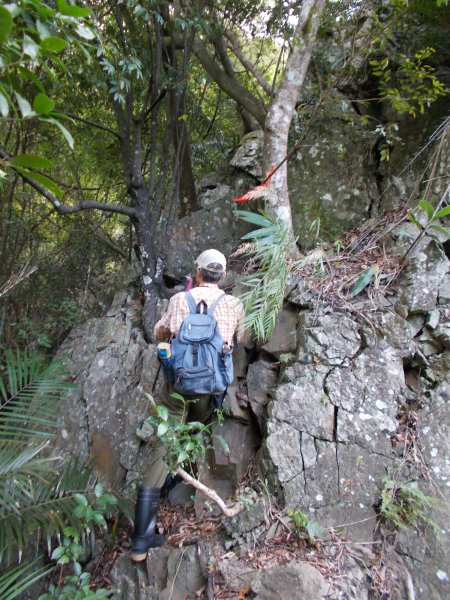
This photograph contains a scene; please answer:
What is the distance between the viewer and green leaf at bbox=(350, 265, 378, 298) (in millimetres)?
3742

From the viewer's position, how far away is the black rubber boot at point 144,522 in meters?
2.88

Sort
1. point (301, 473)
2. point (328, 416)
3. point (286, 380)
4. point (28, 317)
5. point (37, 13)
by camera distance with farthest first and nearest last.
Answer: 1. point (28, 317)
2. point (286, 380)
3. point (328, 416)
4. point (301, 473)
5. point (37, 13)

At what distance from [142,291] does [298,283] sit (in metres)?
1.89

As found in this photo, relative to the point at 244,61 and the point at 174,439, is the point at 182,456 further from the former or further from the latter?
the point at 244,61

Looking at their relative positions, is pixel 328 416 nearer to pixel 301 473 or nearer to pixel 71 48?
pixel 301 473

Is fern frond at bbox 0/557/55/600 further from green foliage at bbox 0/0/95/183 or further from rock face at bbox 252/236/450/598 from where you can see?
green foliage at bbox 0/0/95/183

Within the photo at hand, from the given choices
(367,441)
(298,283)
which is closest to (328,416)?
(367,441)

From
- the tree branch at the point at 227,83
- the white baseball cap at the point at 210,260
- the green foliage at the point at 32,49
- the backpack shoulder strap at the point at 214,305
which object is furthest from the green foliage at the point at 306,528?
the tree branch at the point at 227,83

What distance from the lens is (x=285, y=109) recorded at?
174 inches

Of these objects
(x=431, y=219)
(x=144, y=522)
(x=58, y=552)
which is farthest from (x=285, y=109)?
(x=58, y=552)

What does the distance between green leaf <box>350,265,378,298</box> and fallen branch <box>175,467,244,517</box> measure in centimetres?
208

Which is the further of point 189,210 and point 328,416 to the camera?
point 189,210

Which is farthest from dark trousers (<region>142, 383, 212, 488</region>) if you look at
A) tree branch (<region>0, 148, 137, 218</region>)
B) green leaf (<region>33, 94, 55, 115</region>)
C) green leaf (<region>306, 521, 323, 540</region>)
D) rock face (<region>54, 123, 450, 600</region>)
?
green leaf (<region>33, 94, 55, 115</region>)

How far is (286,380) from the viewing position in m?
3.41
